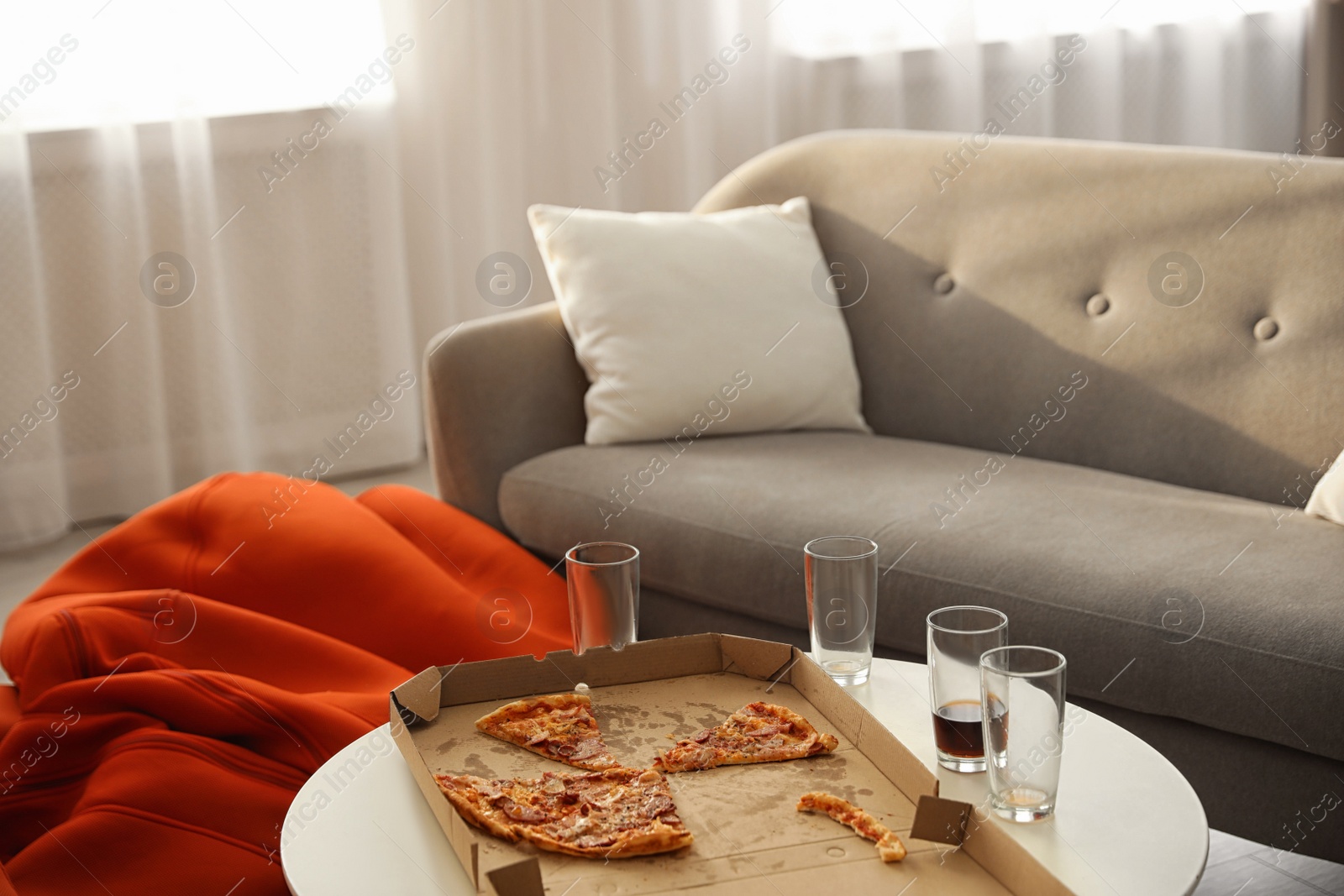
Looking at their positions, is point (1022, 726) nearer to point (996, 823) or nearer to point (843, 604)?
point (996, 823)

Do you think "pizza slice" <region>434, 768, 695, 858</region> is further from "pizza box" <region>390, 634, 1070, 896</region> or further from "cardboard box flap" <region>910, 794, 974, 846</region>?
Answer: "cardboard box flap" <region>910, 794, 974, 846</region>

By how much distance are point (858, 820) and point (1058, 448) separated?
1.26 m

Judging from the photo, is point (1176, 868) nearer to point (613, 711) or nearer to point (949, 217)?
point (613, 711)

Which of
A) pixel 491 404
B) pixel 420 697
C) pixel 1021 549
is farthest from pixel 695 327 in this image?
pixel 420 697

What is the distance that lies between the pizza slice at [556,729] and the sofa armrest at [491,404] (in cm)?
107

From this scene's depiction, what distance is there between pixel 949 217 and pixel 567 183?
1650 millimetres

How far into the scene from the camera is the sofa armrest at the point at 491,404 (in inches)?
87.9

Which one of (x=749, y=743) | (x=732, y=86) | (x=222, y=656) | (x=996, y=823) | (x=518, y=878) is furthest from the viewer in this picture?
(x=732, y=86)

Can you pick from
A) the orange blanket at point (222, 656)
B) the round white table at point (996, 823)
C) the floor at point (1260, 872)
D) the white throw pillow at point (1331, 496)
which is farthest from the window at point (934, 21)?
the round white table at point (996, 823)

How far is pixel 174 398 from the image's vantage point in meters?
3.28

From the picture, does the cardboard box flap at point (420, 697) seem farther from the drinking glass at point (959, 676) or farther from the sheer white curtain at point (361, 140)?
the sheer white curtain at point (361, 140)

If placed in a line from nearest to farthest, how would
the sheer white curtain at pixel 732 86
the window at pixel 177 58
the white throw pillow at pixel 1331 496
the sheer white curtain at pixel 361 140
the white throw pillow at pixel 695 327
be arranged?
the white throw pillow at pixel 1331 496
the white throw pillow at pixel 695 327
the window at pixel 177 58
the sheer white curtain at pixel 361 140
the sheer white curtain at pixel 732 86

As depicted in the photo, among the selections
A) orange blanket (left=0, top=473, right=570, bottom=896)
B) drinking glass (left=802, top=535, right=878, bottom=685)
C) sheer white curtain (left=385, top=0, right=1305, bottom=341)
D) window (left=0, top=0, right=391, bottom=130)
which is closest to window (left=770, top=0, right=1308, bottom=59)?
sheer white curtain (left=385, top=0, right=1305, bottom=341)

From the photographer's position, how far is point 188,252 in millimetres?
3199
